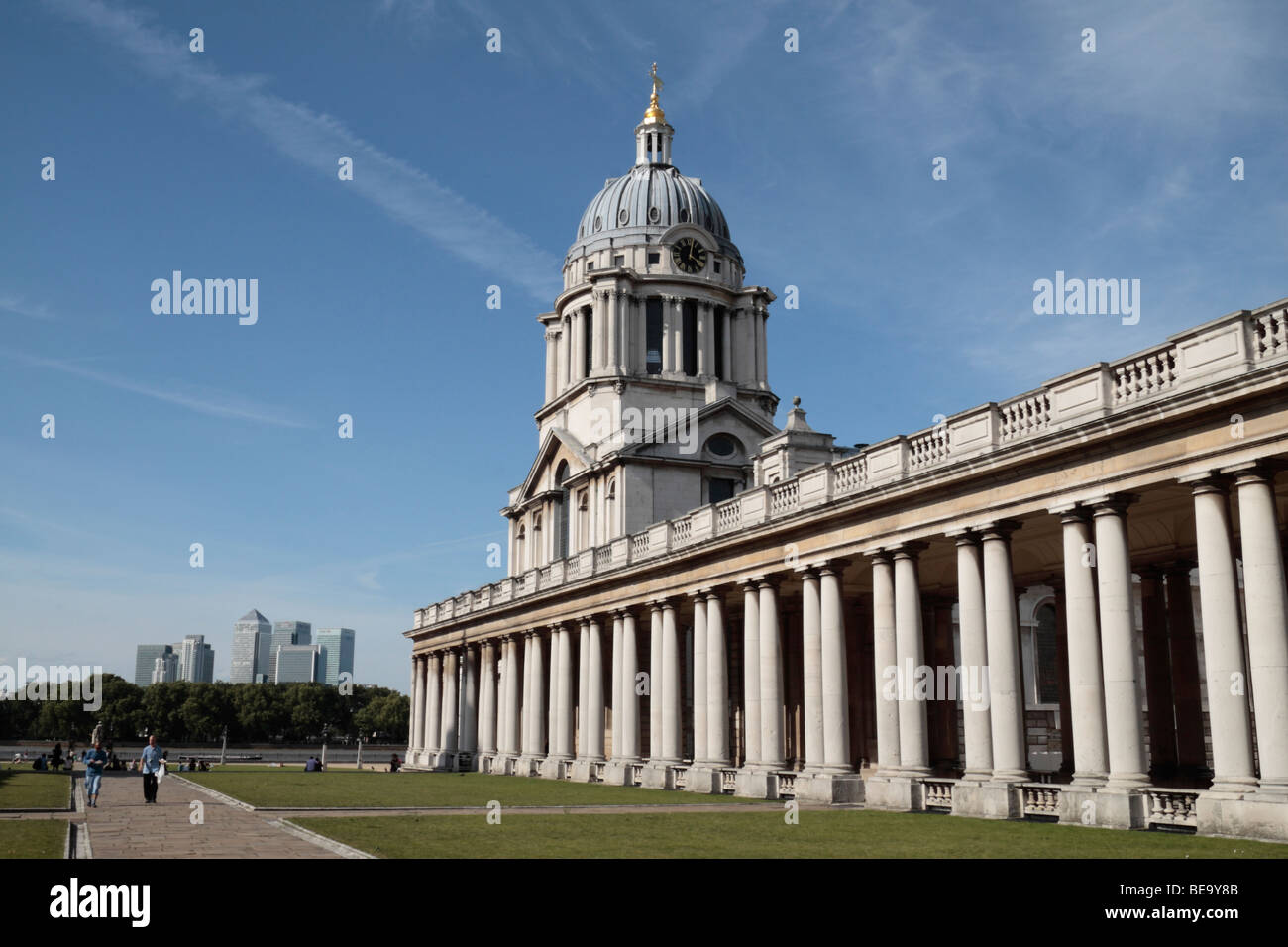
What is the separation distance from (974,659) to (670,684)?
18560mm

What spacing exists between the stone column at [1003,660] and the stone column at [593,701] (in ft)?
87.3

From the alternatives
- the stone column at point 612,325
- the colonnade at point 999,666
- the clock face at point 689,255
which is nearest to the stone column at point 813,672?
the colonnade at point 999,666

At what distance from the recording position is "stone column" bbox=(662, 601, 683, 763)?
4750 cm

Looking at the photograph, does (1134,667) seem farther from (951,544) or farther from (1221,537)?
(951,544)

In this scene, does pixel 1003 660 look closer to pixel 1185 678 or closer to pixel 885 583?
pixel 885 583

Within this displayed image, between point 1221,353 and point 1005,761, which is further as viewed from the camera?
point 1005,761

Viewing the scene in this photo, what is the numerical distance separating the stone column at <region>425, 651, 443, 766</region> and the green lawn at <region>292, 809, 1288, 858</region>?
52.6m

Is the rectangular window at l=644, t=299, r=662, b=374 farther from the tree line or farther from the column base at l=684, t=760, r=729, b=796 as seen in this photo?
the tree line

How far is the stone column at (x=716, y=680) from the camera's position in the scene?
44156 millimetres

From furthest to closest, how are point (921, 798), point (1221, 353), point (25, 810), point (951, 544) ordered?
point (951, 544) → point (921, 798) → point (25, 810) → point (1221, 353)

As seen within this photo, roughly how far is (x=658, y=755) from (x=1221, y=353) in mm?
29019
